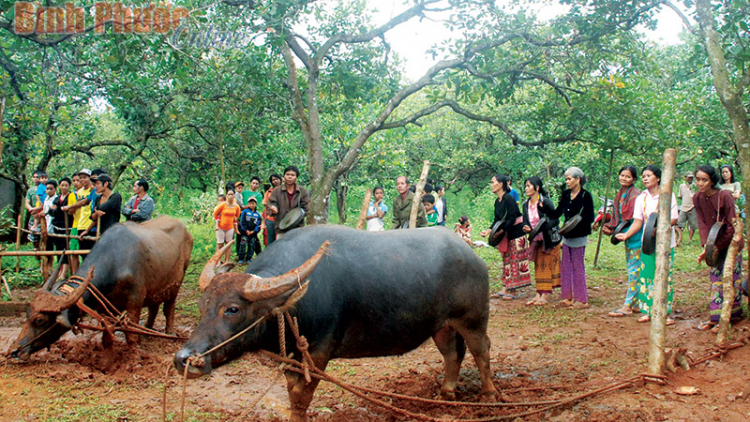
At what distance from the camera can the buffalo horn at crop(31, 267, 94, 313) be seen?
4962 mm

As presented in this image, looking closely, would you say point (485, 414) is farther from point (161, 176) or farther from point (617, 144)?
point (161, 176)

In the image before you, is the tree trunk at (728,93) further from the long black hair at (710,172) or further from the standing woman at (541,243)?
the standing woman at (541,243)

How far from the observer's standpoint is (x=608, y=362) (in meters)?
5.14

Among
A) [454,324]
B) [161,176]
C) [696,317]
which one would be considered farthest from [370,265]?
[161,176]

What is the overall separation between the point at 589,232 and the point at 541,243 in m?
0.90

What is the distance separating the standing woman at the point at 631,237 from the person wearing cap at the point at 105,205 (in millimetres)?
6833

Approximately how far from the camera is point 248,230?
1107cm

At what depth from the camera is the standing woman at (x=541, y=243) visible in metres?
7.74

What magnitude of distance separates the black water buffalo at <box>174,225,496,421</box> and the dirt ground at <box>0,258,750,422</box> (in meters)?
0.41

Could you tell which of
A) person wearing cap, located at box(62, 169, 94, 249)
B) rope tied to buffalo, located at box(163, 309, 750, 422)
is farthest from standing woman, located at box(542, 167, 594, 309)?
person wearing cap, located at box(62, 169, 94, 249)

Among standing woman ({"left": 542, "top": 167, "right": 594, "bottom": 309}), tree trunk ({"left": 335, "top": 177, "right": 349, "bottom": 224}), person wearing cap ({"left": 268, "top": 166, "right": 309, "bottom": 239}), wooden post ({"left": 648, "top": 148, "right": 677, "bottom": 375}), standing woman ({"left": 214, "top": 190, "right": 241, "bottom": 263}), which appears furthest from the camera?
tree trunk ({"left": 335, "top": 177, "right": 349, "bottom": 224})

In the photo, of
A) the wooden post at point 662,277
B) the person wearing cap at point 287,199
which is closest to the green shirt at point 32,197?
the person wearing cap at point 287,199

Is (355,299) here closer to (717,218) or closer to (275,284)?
(275,284)

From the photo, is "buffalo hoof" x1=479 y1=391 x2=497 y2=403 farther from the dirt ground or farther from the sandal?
the sandal
